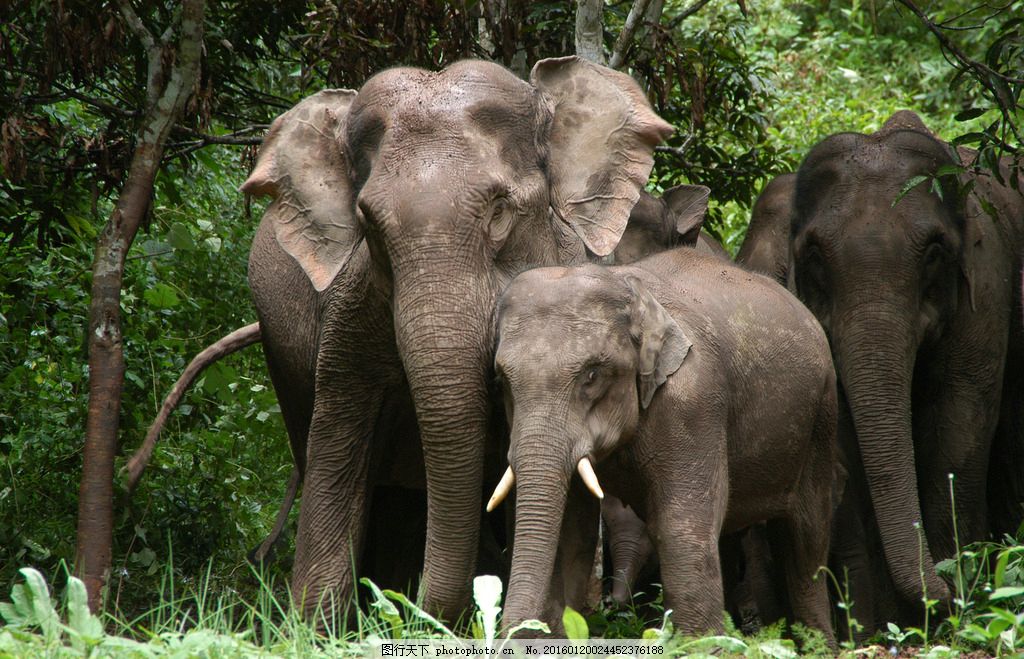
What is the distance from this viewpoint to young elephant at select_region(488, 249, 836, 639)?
5.21m

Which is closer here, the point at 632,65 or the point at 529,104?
the point at 529,104

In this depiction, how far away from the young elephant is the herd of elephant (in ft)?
0.03

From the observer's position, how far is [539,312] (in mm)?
5367

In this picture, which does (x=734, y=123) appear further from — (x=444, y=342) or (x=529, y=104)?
(x=444, y=342)

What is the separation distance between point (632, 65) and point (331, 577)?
3.33 m

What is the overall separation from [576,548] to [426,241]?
123cm

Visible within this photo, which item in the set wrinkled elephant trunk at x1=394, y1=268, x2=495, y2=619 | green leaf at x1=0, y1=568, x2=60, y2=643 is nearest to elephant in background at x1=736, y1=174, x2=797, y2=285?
wrinkled elephant trunk at x1=394, y1=268, x2=495, y2=619

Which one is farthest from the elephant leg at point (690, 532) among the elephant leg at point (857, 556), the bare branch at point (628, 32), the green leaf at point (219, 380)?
the green leaf at point (219, 380)

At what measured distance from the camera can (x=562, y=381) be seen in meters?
5.27

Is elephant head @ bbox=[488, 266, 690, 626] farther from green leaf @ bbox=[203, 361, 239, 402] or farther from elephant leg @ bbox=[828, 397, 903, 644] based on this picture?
green leaf @ bbox=[203, 361, 239, 402]

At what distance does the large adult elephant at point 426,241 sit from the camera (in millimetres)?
5508

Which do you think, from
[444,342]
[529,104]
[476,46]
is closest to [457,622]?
[444,342]

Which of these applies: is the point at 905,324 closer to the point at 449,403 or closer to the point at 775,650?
the point at 449,403

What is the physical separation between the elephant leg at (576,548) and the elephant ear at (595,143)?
Result: 93 cm
